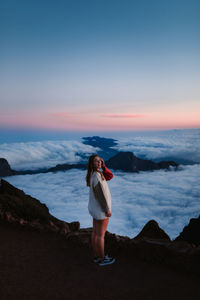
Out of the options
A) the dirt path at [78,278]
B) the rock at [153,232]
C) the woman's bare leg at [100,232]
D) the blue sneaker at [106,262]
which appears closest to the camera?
the dirt path at [78,278]

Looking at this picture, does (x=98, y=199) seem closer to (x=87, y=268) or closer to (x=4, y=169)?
(x=87, y=268)

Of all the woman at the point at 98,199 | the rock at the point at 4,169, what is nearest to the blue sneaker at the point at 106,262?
the woman at the point at 98,199

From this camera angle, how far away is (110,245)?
18.2ft

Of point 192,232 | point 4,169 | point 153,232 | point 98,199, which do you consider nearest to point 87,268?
point 98,199

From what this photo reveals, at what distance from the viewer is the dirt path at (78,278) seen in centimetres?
356

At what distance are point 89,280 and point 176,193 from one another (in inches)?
6406

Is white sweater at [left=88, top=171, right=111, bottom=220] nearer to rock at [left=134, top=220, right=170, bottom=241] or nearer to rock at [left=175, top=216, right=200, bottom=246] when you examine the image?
rock at [left=134, top=220, right=170, bottom=241]

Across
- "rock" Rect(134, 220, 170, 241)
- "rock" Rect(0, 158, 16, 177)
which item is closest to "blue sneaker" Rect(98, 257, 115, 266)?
"rock" Rect(134, 220, 170, 241)

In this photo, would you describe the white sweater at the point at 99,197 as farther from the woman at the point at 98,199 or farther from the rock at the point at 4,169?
the rock at the point at 4,169

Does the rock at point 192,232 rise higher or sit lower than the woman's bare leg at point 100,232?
lower

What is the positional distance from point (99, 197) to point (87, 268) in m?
1.50

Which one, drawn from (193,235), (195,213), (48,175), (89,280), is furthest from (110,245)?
(48,175)

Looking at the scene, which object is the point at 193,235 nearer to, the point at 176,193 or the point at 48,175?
the point at 176,193

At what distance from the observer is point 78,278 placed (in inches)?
159
